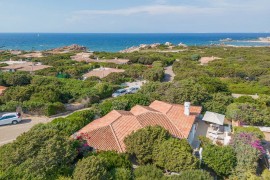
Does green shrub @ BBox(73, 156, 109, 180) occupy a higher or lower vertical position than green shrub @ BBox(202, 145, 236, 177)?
higher

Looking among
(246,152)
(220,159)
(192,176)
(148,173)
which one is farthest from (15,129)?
(246,152)

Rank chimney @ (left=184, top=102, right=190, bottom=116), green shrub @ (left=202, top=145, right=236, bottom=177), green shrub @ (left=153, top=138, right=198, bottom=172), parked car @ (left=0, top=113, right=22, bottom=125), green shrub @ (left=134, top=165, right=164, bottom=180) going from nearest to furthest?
green shrub @ (left=134, top=165, right=164, bottom=180), green shrub @ (left=153, top=138, right=198, bottom=172), green shrub @ (left=202, top=145, right=236, bottom=177), chimney @ (left=184, top=102, right=190, bottom=116), parked car @ (left=0, top=113, right=22, bottom=125)

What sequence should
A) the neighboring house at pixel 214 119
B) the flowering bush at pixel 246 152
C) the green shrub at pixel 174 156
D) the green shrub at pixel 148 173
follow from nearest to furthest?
the green shrub at pixel 148 173 → the green shrub at pixel 174 156 → the flowering bush at pixel 246 152 → the neighboring house at pixel 214 119

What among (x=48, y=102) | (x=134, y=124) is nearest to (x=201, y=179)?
(x=134, y=124)

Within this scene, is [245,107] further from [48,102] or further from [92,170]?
[48,102]

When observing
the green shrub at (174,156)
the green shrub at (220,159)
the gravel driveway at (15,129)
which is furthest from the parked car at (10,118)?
the green shrub at (220,159)

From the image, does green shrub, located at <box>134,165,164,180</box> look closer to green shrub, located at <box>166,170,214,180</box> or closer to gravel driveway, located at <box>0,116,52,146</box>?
green shrub, located at <box>166,170,214,180</box>

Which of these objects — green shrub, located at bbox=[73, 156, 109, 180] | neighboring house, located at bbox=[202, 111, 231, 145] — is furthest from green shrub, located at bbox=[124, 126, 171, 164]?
neighboring house, located at bbox=[202, 111, 231, 145]

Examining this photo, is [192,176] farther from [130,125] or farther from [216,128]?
[216,128]

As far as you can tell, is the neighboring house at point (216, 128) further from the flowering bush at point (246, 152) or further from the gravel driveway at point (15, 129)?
the gravel driveway at point (15, 129)
